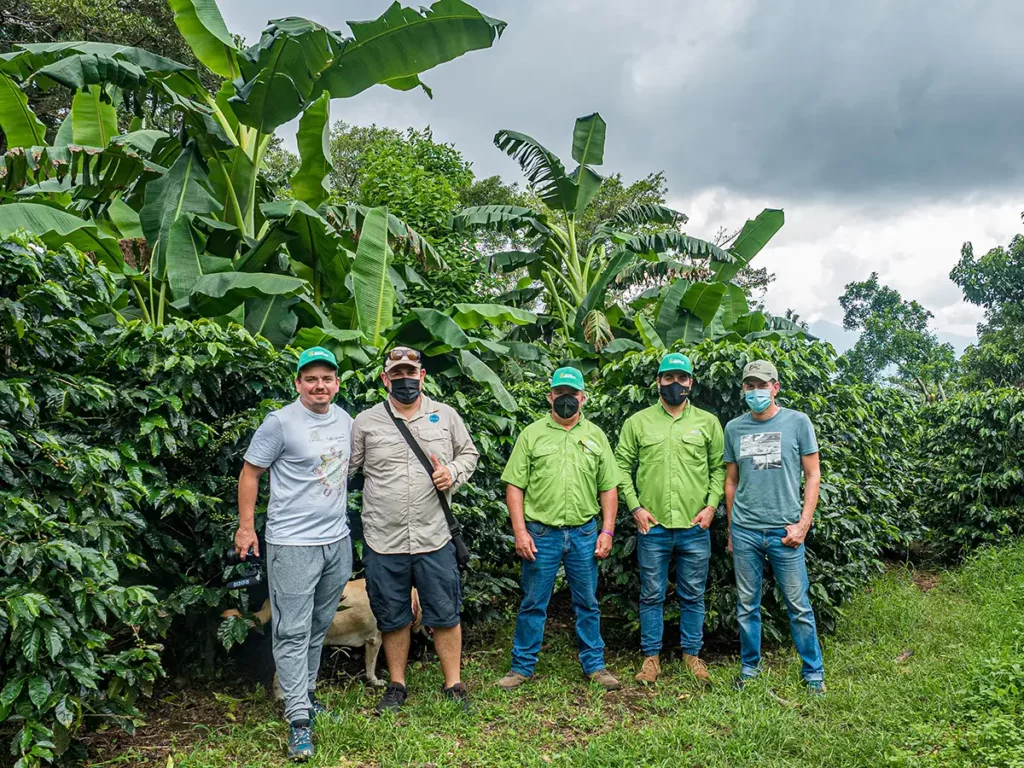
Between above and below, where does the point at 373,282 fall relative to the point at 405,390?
above

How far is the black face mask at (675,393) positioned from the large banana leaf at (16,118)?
21.0ft

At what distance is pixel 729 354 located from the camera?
5.21m

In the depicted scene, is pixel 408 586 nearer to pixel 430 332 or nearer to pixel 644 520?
pixel 644 520

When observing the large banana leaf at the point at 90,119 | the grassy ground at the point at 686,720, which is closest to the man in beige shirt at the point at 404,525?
the grassy ground at the point at 686,720

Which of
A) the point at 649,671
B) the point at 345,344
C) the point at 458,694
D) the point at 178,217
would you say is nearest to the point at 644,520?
the point at 649,671

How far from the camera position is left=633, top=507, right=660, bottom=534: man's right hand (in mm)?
4734

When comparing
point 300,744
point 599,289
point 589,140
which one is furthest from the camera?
point 589,140

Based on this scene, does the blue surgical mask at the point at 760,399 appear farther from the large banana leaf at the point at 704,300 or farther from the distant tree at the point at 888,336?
the distant tree at the point at 888,336

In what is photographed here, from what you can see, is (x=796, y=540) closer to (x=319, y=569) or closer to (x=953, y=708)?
(x=953, y=708)

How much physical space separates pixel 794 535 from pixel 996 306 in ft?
78.0

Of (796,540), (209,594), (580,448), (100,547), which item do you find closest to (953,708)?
(796,540)

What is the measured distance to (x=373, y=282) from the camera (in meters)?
6.62

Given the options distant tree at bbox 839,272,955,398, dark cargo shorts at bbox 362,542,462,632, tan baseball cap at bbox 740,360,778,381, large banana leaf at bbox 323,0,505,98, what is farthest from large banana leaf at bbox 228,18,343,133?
distant tree at bbox 839,272,955,398

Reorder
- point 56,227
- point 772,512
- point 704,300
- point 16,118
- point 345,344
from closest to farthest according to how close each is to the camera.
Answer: point 772,512, point 345,344, point 56,227, point 16,118, point 704,300
